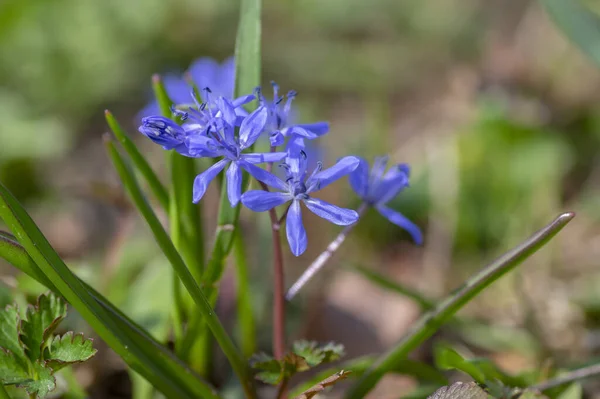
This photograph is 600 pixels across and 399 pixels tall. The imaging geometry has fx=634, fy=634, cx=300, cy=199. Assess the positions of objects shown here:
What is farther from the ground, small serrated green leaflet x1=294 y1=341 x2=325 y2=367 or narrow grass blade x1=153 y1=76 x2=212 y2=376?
narrow grass blade x1=153 y1=76 x2=212 y2=376

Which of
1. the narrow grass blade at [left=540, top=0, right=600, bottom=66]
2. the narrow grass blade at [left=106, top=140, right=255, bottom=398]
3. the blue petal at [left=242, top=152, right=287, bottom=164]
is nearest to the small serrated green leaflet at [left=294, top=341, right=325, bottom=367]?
the narrow grass blade at [left=106, top=140, right=255, bottom=398]

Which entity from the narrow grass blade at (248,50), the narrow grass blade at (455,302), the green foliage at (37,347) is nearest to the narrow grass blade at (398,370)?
the narrow grass blade at (455,302)

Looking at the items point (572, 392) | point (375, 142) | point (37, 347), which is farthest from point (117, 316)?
point (375, 142)

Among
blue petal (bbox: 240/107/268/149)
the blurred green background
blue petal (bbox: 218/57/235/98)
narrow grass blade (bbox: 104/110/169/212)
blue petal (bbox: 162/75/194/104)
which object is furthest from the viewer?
the blurred green background

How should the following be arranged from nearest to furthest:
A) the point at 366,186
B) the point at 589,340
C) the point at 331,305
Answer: the point at 366,186 < the point at 589,340 < the point at 331,305

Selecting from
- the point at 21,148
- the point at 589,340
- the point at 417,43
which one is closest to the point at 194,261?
the point at 589,340

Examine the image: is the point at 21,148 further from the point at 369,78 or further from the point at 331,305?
the point at 369,78

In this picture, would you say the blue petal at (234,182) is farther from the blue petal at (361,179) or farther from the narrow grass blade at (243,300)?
the narrow grass blade at (243,300)

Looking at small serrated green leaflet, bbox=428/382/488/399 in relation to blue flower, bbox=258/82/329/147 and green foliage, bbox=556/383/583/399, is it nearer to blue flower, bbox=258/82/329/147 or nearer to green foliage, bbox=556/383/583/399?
green foliage, bbox=556/383/583/399
